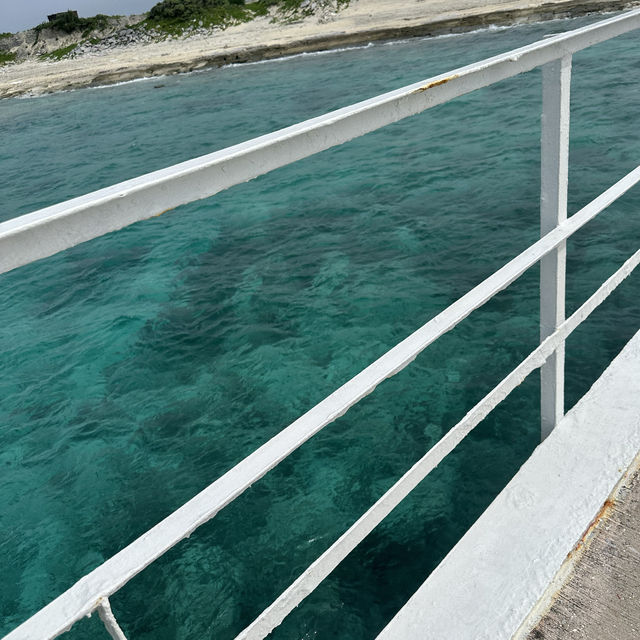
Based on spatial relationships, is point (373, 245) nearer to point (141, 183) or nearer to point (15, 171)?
point (141, 183)

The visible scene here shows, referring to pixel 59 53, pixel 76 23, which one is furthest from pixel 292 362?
pixel 76 23

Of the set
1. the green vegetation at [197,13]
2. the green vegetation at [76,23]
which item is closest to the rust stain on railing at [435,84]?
the green vegetation at [197,13]

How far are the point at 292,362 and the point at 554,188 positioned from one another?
10.5 feet

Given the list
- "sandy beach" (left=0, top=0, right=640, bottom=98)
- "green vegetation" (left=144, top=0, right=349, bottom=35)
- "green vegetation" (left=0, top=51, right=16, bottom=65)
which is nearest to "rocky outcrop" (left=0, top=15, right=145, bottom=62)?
"green vegetation" (left=0, top=51, right=16, bottom=65)

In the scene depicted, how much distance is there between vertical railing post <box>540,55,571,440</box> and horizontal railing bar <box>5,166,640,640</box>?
0.31 meters

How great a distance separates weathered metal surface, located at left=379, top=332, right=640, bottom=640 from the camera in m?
1.42

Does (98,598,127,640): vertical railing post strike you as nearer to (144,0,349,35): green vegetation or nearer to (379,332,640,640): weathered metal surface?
(379,332,640,640): weathered metal surface

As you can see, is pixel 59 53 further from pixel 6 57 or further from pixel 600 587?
pixel 600 587

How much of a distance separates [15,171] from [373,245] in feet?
36.9

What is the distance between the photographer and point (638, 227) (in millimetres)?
5652

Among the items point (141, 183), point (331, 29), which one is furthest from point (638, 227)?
point (331, 29)

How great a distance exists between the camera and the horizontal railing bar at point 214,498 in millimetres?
793

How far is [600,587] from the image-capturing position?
4.84ft

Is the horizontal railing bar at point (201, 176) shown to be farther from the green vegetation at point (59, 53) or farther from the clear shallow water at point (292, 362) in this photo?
the green vegetation at point (59, 53)
